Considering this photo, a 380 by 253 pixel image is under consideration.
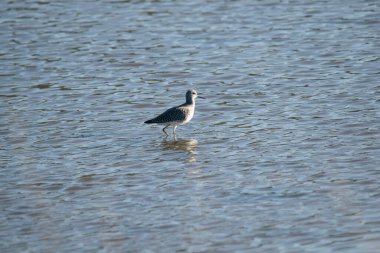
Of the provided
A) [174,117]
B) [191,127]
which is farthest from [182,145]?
[191,127]

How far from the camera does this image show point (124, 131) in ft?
53.3

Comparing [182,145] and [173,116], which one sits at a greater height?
[173,116]

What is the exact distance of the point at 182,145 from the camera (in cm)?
1545

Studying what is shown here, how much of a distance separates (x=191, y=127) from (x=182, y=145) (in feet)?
4.28

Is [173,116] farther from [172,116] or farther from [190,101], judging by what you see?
[190,101]

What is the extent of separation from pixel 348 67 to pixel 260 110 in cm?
A: 371

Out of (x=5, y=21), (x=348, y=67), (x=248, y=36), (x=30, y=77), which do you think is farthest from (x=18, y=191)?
(x=5, y=21)

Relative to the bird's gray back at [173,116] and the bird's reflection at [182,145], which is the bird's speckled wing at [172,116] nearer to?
the bird's gray back at [173,116]

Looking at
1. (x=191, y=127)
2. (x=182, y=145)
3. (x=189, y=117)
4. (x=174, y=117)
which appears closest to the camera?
(x=182, y=145)

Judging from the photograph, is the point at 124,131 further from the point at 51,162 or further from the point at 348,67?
the point at 348,67

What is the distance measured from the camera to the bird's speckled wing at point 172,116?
1589 cm

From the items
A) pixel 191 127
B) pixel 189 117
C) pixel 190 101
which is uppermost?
pixel 190 101

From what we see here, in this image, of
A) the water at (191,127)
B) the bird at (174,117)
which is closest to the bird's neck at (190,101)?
the bird at (174,117)

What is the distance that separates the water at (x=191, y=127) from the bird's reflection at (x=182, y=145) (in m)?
0.06
